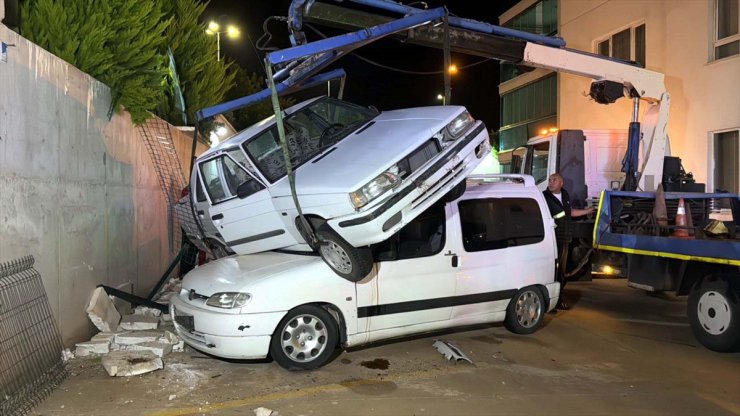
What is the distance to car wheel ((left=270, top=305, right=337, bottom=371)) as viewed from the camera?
519 cm

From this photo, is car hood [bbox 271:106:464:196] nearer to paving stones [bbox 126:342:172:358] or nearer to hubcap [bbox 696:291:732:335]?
paving stones [bbox 126:342:172:358]

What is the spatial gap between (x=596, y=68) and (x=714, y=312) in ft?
14.5

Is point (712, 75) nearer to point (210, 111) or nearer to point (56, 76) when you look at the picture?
point (210, 111)

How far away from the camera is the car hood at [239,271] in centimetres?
526

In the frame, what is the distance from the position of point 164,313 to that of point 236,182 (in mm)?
1967

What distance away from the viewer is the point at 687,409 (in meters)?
4.53

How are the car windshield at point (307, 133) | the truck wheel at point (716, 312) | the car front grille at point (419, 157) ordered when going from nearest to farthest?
the car front grille at point (419, 157) → the truck wheel at point (716, 312) → the car windshield at point (307, 133)

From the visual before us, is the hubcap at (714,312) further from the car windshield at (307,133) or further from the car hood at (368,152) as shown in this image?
the car windshield at (307,133)

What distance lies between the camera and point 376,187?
518 centimetres

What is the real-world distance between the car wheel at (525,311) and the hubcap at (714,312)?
67.1 inches

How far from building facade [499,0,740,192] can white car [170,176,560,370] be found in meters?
4.90

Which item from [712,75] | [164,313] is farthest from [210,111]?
[712,75]

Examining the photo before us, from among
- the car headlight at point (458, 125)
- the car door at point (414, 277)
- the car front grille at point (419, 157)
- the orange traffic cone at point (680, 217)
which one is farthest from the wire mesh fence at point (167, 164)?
the orange traffic cone at point (680, 217)

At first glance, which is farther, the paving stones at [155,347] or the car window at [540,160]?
the car window at [540,160]
